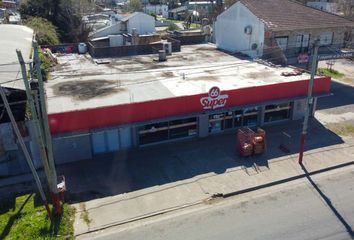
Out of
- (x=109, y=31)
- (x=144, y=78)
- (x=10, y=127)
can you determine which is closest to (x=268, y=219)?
(x=10, y=127)

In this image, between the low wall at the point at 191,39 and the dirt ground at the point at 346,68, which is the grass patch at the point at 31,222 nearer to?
the low wall at the point at 191,39

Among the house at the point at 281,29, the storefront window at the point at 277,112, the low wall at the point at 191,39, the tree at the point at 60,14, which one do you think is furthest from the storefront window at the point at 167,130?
the tree at the point at 60,14

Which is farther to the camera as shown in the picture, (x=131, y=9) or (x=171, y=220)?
(x=131, y=9)

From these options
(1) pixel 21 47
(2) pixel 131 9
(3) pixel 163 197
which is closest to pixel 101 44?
A: (1) pixel 21 47

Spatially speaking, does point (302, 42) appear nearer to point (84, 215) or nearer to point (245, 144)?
point (245, 144)

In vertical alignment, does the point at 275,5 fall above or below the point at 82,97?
above

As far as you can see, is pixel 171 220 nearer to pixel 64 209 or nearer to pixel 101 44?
pixel 64 209

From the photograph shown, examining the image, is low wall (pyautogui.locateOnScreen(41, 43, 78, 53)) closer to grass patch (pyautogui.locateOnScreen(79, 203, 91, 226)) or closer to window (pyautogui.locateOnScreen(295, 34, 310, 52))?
window (pyautogui.locateOnScreen(295, 34, 310, 52))
